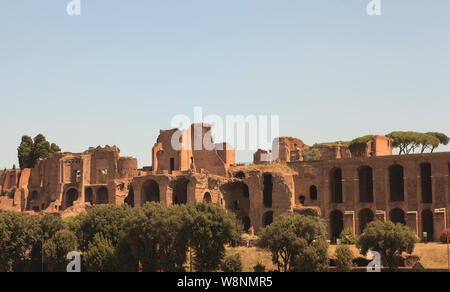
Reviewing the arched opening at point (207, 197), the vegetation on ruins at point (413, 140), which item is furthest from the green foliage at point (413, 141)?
the arched opening at point (207, 197)

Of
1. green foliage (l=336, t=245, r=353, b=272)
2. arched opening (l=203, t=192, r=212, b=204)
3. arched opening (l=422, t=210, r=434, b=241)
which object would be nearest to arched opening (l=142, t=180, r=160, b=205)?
arched opening (l=203, t=192, r=212, b=204)

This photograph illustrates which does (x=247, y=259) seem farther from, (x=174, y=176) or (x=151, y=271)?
(x=174, y=176)

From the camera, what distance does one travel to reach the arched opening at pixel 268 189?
7694 centimetres

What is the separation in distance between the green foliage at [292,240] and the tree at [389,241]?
152 inches

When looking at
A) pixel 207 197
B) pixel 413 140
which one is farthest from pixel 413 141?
pixel 207 197

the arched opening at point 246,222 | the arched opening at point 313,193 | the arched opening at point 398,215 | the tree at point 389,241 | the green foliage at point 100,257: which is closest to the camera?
the tree at point 389,241

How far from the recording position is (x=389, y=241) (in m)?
56.9

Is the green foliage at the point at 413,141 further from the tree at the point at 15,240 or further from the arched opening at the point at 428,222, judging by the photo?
the tree at the point at 15,240

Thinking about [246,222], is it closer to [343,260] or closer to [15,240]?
[343,260]

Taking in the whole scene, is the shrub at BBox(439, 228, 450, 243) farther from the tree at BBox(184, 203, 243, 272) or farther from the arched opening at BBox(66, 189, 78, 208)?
the arched opening at BBox(66, 189, 78, 208)

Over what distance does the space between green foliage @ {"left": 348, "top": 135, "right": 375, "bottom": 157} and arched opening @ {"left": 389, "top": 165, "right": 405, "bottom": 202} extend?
12.3 m

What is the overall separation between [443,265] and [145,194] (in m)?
32.3

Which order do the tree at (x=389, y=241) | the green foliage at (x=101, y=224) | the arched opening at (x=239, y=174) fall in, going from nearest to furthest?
the tree at (x=389, y=241), the green foliage at (x=101, y=224), the arched opening at (x=239, y=174)

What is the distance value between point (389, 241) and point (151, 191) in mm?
29157
